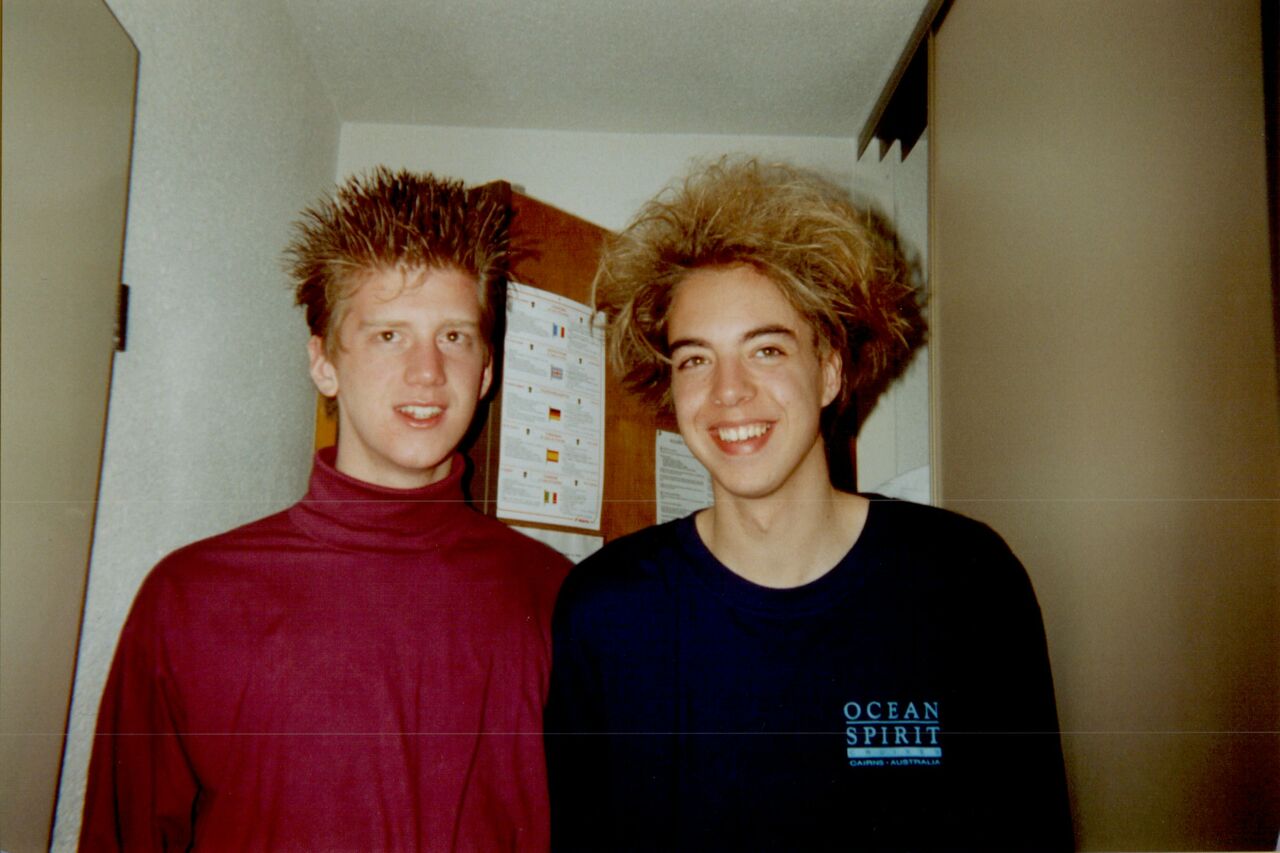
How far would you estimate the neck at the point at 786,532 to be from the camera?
1078mm

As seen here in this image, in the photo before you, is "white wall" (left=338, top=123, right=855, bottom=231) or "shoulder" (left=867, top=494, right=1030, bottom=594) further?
"white wall" (left=338, top=123, right=855, bottom=231)

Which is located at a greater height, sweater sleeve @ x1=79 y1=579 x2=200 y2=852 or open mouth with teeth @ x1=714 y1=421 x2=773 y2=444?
open mouth with teeth @ x1=714 y1=421 x2=773 y2=444

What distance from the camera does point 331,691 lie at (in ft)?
3.14

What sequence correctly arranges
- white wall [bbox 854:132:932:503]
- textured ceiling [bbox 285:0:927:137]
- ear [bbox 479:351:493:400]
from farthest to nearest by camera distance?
white wall [bbox 854:132:932:503]
textured ceiling [bbox 285:0:927:137]
ear [bbox 479:351:493:400]

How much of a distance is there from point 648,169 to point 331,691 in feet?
2.94

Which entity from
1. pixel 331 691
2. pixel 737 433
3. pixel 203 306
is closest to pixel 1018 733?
pixel 737 433

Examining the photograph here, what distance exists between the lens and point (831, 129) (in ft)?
4.27

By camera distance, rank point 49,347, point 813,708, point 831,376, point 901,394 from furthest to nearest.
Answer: point 901,394
point 831,376
point 813,708
point 49,347

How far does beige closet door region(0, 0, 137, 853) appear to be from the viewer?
0.76 metres

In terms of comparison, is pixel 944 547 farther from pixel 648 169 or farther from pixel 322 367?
pixel 322 367

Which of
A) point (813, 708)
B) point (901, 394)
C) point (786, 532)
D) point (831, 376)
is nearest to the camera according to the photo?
point (813, 708)

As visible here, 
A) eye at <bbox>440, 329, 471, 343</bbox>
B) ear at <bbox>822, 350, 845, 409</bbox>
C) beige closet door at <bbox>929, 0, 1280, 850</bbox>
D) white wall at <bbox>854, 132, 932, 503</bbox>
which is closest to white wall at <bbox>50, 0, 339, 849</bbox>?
eye at <bbox>440, 329, 471, 343</bbox>

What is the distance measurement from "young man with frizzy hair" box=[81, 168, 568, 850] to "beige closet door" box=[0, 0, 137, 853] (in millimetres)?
82

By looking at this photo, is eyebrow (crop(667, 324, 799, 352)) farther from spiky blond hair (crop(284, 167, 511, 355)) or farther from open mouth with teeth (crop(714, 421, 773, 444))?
spiky blond hair (crop(284, 167, 511, 355))
